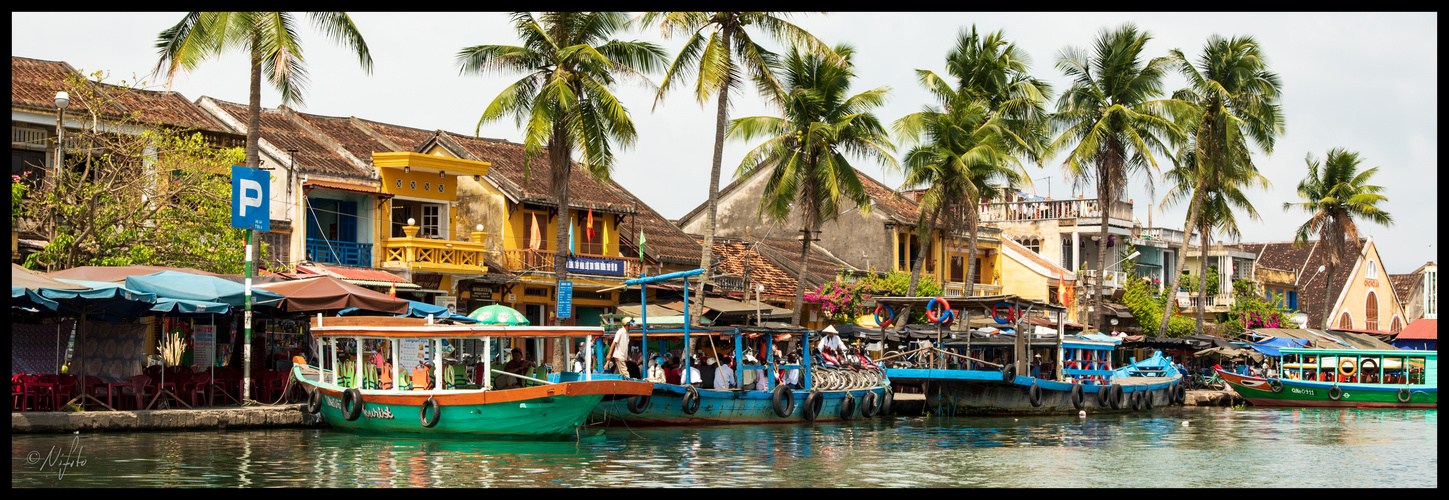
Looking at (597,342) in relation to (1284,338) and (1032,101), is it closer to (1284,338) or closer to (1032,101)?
(1032,101)

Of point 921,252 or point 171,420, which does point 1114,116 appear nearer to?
point 921,252

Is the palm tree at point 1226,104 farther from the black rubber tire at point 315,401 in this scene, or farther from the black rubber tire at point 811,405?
the black rubber tire at point 315,401

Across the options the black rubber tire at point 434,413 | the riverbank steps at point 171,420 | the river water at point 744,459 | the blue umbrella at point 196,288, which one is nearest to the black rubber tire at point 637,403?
the river water at point 744,459

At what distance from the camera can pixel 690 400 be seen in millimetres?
25047

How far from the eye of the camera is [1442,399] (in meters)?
8.31

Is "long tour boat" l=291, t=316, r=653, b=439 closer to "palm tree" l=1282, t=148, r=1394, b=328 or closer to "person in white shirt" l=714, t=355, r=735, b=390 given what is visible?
"person in white shirt" l=714, t=355, r=735, b=390

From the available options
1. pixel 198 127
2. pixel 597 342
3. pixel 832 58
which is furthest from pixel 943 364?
pixel 198 127

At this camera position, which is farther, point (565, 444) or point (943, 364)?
point (943, 364)

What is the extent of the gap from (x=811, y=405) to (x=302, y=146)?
47.0 ft

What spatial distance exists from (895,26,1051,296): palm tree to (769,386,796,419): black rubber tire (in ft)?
42.4

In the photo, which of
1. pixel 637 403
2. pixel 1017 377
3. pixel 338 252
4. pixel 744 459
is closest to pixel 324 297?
pixel 637 403

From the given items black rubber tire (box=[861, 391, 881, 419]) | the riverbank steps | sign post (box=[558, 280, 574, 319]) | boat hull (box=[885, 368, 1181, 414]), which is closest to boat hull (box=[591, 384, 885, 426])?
black rubber tire (box=[861, 391, 881, 419])

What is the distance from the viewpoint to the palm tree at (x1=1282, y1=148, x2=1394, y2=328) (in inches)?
2077
